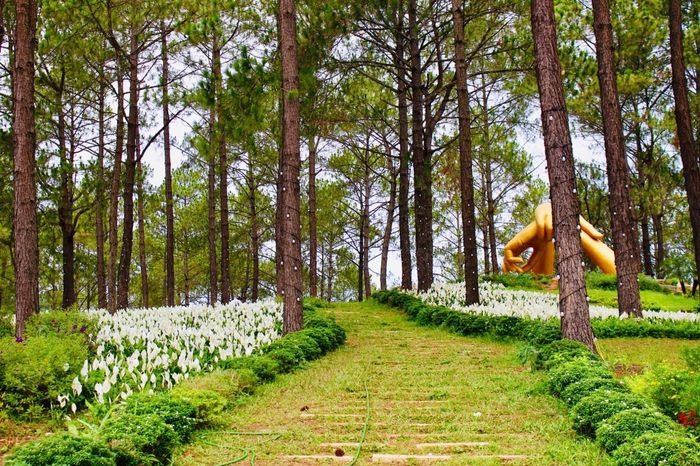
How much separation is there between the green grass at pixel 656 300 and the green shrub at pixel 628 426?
489 inches

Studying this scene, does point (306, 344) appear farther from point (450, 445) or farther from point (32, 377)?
point (450, 445)

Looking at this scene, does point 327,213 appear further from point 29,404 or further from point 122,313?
point 29,404

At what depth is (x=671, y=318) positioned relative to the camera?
1258 cm

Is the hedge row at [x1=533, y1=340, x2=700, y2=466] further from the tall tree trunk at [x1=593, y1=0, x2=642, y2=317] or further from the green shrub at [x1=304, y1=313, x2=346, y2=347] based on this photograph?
the tall tree trunk at [x1=593, y1=0, x2=642, y2=317]

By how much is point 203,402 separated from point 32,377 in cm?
166

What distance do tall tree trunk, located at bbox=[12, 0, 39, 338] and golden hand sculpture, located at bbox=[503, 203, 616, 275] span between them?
1737cm

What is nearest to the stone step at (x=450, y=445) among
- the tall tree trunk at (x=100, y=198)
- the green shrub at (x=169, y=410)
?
the green shrub at (x=169, y=410)

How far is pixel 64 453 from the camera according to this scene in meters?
3.79

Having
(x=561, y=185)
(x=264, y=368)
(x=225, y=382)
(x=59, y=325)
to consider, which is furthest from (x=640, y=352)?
(x=59, y=325)

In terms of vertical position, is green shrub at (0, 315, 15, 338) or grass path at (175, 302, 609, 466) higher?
green shrub at (0, 315, 15, 338)

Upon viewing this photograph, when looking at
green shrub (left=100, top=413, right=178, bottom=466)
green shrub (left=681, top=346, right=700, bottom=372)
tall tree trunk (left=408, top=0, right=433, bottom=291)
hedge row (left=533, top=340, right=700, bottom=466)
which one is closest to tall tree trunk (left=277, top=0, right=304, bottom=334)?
hedge row (left=533, top=340, right=700, bottom=466)

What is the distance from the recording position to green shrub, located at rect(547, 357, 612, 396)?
20.3 ft

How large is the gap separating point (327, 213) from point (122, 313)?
67.2 ft

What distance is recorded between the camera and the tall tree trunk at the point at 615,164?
12.5 m
